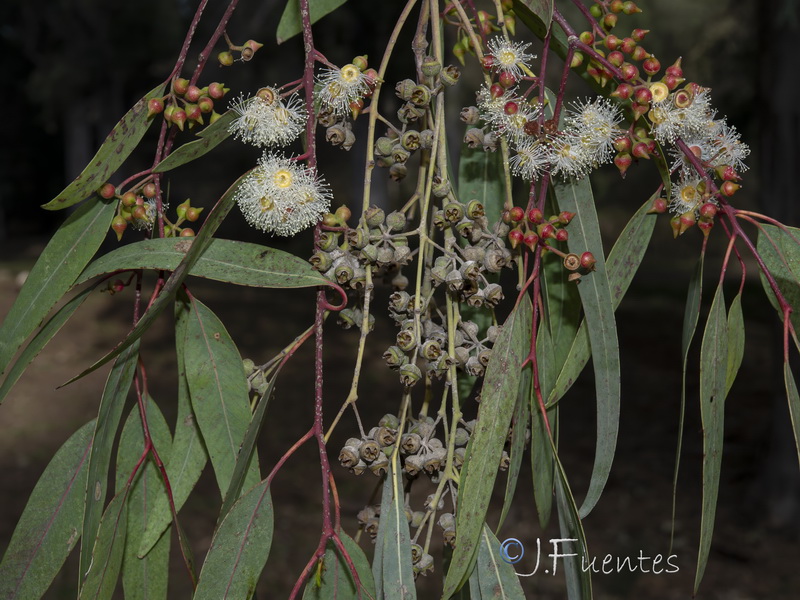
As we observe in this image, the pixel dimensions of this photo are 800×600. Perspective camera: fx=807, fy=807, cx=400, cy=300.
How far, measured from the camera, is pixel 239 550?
2.25ft

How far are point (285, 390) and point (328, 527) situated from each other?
3979 mm

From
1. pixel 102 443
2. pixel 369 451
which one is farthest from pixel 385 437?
pixel 102 443

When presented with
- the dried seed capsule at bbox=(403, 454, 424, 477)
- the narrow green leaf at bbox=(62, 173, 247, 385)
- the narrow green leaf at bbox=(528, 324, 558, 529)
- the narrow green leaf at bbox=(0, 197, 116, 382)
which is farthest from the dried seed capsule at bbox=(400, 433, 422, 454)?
the narrow green leaf at bbox=(0, 197, 116, 382)

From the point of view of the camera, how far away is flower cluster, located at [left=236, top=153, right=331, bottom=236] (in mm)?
672

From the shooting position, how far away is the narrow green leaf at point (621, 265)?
75cm

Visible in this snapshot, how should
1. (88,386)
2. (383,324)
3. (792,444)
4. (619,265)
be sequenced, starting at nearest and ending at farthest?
(619,265) < (792,444) < (88,386) < (383,324)

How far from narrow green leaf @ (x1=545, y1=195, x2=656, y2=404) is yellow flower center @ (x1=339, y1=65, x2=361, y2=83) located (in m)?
0.27

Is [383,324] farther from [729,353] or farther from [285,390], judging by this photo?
[729,353]

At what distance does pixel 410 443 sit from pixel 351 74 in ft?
1.03

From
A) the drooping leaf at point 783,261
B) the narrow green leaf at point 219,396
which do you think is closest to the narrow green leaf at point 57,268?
the narrow green leaf at point 219,396

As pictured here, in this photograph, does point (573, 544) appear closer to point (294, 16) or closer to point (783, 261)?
point (783, 261)

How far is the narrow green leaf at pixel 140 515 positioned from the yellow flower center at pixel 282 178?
0.97ft

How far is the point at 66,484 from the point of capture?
2.65 feet

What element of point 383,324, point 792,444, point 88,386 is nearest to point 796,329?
point 792,444
